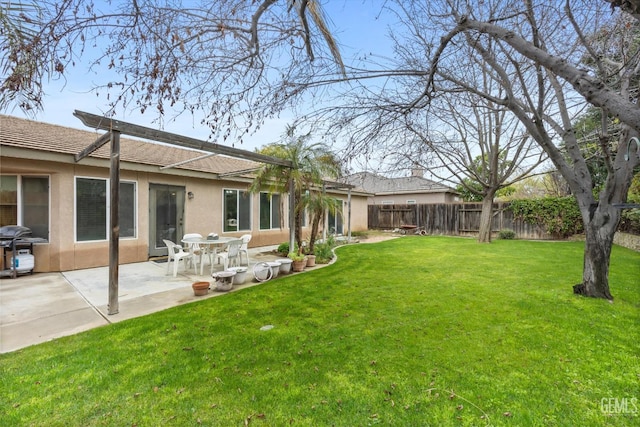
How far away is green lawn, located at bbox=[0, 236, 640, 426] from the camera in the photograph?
2500 mm

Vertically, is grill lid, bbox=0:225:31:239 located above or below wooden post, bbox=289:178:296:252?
below

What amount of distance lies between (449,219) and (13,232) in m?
20.5

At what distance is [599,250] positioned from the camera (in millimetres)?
A: 5336

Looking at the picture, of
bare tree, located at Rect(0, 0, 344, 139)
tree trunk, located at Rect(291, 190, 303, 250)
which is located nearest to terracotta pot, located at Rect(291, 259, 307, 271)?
tree trunk, located at Rect(291, 190, 303, 250)

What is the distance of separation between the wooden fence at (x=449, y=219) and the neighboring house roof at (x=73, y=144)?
13.1 m

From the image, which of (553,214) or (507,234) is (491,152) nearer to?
(507,234)

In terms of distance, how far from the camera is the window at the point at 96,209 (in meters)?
7.95

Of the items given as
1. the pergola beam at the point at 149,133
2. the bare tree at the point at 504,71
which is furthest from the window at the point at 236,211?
the bare tree at the point at 504,71

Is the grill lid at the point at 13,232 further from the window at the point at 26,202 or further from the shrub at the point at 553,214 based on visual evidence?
the shrub at the point at 553,214

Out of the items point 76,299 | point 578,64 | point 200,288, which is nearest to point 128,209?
point 76,299

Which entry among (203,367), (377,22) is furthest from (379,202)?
(203,367)

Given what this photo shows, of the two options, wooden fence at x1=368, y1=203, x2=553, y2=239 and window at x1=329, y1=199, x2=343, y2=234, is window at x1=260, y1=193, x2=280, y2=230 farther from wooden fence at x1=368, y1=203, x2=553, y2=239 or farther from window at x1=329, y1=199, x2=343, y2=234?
wooden fence at x1=368, y1=203, x2=553, y2=239

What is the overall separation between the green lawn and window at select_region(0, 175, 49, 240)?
569cm

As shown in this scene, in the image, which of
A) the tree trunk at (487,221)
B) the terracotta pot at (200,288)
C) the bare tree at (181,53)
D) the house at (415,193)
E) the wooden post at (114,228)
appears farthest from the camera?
the house at (415,193)
